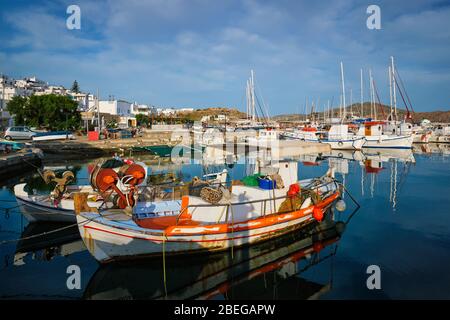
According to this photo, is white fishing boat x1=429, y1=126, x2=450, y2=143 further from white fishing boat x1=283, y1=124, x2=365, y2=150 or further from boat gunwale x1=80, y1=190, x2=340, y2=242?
boat gunwale x1=80, y1=190, x2=340, y2=242

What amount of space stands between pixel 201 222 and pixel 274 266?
9.30 feet

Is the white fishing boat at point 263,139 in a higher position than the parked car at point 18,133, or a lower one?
lower

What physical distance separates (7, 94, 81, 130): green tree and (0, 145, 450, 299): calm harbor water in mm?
37505

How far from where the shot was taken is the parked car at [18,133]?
39.8 meters

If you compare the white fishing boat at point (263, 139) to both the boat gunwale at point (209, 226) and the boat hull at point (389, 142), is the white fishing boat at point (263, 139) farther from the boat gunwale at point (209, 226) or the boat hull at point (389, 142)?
the boat gunwale at point (209, 226)

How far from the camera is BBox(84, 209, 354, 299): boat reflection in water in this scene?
853cm

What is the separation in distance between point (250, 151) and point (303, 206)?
30.2m

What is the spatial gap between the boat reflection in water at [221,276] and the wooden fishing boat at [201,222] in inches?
14.8

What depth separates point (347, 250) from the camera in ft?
37.8

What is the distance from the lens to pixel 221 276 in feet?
30.7

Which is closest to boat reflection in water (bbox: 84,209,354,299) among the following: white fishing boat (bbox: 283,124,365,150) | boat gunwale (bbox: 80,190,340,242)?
boat gunwale (bbox: 80,190,340,242)

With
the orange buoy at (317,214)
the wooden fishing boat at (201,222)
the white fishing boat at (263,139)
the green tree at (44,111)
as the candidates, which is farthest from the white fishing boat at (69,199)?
the green tree at (44,111)
